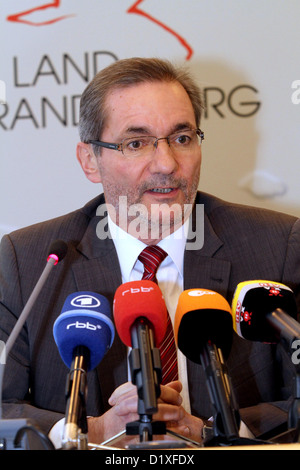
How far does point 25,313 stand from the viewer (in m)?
1.79

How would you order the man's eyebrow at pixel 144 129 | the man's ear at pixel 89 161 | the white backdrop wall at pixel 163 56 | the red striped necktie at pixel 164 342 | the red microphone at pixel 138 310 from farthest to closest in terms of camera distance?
A: the white backdrop wall at pixel 163 56, the man's ear at pixel 89 161, the man's eyebrow at pixel 144 129, the red striped necktie at pixel 164 342, the red microphone at pixel 138 310

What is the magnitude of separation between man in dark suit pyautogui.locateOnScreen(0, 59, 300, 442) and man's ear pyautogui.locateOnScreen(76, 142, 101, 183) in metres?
0.09

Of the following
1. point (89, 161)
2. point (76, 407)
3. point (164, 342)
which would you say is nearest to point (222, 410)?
point (76, 407)

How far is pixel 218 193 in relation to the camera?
3129 millimetres

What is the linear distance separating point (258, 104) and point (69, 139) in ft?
3.09

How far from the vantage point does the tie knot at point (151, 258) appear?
2.47m

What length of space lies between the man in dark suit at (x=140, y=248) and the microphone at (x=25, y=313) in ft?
0.75

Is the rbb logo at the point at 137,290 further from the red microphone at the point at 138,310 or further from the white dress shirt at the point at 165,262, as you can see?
the white dress shirt at the point at 165,262

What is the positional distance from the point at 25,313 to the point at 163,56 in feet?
5.67

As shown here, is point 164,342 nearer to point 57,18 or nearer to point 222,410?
point 222,410

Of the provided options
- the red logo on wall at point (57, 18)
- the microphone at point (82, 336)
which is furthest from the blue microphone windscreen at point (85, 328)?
the red logo on wall at point (57, 18)

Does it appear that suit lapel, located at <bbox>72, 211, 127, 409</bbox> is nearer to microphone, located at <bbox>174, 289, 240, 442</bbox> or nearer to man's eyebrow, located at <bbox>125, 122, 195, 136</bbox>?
man's eyebrow, located at <bbox>125, 122, 195, 136</bbox>

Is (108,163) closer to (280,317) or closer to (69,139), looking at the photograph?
(69,139)

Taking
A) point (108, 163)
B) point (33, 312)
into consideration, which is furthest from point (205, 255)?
point (33, 312)
